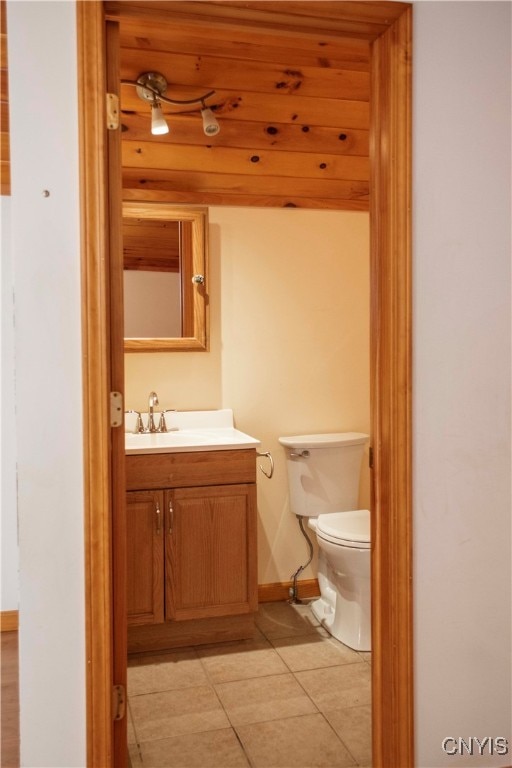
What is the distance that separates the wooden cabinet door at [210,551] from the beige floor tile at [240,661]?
0.15 metres

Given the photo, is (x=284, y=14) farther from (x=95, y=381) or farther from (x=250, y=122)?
(x=250, y=122)

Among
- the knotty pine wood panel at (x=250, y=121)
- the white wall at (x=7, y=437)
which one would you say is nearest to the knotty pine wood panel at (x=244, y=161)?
the knotty pine wood panel at (x=250, y=121)

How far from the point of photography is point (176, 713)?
7.44ft

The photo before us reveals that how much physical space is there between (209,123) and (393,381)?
152 cm

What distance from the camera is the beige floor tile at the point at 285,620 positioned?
9.69ft

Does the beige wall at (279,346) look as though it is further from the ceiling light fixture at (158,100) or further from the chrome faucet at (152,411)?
the ceiling light fixture at (158,100)

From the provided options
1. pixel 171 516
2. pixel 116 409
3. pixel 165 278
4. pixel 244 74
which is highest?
pixel 244 74

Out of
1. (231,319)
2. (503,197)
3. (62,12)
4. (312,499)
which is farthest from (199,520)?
(62,12)

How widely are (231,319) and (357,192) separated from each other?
890 millimetres

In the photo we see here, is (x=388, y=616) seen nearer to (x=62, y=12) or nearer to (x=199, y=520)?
(x=199, y=520)

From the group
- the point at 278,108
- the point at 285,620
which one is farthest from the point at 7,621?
the point at 278,108

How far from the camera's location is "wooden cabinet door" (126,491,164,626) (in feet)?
8.73

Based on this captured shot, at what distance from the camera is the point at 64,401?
61.5 inches

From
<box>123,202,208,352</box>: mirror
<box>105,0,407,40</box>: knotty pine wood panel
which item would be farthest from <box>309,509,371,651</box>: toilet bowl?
<box>105,0,407,40</box>: knotty pine wood panel
